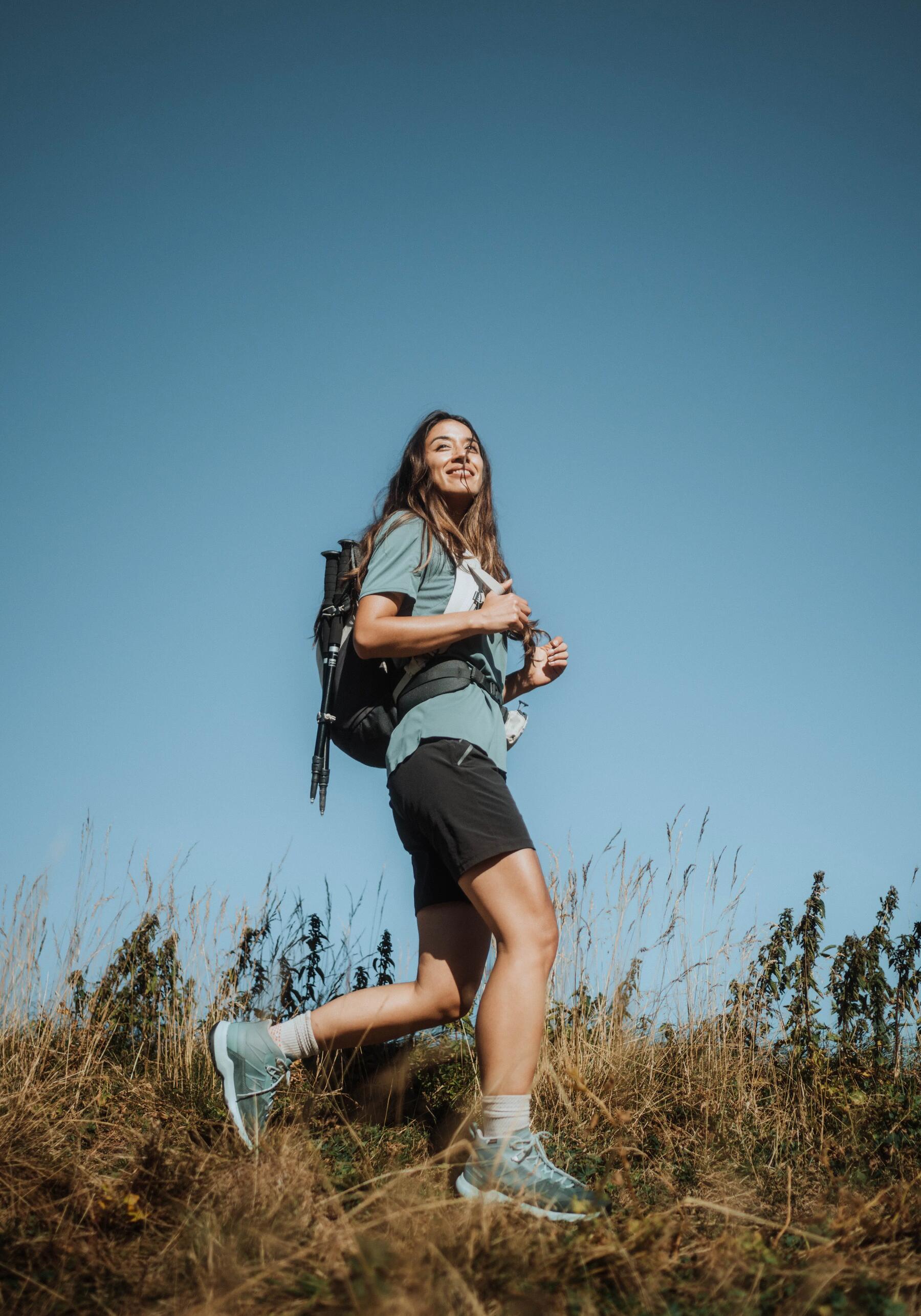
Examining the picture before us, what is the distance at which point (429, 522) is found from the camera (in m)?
2.61

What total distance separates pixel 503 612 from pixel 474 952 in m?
0.90

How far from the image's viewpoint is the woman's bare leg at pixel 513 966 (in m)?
2.10

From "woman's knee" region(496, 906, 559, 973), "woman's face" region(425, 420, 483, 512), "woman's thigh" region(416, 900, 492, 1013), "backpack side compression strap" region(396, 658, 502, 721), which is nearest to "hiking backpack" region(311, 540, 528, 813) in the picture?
"backpack side compression strap" region(396, 658, 502, 721)

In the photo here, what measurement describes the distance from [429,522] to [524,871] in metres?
1.01

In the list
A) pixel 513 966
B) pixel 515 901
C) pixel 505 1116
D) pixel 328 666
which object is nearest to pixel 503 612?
pixel 328 666

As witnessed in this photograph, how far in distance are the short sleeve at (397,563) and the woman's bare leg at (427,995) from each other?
857 millimetres

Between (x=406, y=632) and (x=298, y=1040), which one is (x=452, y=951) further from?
(x=406, y=632)

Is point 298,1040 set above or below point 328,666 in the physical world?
below

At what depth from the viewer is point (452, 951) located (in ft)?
7.93

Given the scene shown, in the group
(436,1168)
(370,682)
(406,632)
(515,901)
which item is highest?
(406,632)

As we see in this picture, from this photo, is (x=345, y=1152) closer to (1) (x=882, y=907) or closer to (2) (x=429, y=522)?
(2) (x=429, y=522)

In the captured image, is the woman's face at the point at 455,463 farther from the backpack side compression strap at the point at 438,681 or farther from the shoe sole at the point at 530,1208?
the shoe sole at the point at 530,1208

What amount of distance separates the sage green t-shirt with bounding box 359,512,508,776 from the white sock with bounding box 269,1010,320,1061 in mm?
703

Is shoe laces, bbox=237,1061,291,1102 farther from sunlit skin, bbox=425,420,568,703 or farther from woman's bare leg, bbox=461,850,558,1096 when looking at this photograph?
sunlit skin, bbox=425,420,568,703
